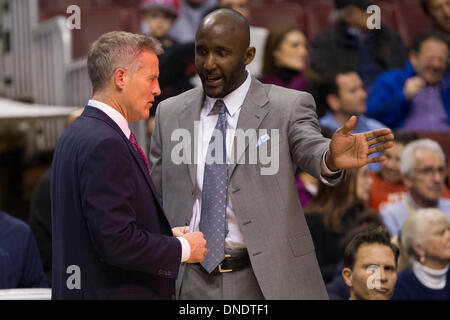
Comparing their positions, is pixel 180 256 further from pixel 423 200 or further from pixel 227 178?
pixel 423 200

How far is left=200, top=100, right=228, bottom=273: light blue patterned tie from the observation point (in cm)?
127

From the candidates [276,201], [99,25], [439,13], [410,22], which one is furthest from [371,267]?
[410,22]

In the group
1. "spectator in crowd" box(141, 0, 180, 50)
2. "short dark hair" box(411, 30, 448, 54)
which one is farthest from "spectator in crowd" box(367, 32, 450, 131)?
"spectator in crowd" box(141, 0, 180, 50)

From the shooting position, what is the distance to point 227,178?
1.27 meters

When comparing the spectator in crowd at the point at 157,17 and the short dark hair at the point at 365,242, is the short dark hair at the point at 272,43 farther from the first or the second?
the short dark hair at the point at 365,242

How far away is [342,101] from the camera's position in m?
1.87

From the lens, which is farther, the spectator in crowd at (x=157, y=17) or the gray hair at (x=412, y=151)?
the spectator in crowd at (x=157, y=17)

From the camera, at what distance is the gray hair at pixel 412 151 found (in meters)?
2.20

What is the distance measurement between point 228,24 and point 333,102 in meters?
0.68

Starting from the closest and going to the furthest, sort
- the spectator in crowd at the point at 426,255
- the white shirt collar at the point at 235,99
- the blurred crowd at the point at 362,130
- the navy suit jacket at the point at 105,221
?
the navy suit jacket at the point at 105,221, the white shirt collar at the point at 235,99, the blurred crowd at the point at 362,130, the spectator in crowd at the point at 426,255

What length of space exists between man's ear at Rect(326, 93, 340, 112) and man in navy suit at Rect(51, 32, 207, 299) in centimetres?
75

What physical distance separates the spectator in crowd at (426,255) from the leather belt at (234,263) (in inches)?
20.8

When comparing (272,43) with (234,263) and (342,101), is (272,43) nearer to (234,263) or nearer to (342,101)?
(342,101)

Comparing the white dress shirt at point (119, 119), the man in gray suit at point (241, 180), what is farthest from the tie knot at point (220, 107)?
the white dress shirt at point (119, 119)
